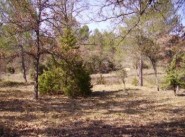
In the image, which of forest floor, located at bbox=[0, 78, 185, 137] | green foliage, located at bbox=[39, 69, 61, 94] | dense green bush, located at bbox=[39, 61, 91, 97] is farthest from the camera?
green foliage, located at bbox=[39, 69, 61, 94]

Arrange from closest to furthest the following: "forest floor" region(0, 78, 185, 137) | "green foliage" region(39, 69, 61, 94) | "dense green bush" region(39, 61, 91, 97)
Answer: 1. "forest floor" region(0, 78, 185, 137)
2. "dense green bush" region(39, 61, 91, 97)
3. "green foliage" region(39, 69, 61, 94)

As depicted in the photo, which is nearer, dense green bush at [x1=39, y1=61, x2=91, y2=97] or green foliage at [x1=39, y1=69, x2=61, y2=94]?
dense green bush at [x1=39, y1=61, x2=91, y2=97]

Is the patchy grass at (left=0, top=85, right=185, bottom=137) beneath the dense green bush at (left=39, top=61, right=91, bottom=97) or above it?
beneath

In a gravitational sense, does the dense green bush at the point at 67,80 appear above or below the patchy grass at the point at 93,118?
above

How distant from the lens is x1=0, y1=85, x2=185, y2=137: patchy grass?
1149 centimetres

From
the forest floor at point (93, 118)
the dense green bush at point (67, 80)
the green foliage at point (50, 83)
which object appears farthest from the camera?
the green foliage at point (50, 83)

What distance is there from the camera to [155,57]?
1355 inches

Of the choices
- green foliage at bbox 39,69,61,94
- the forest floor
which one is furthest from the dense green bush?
the forest floor

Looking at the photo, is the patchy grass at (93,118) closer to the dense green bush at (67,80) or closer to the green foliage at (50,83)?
the dense green bush at (67,80)

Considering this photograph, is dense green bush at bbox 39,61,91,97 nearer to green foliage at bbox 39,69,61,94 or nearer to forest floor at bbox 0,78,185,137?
green foliage at bbox 39,69,61,94

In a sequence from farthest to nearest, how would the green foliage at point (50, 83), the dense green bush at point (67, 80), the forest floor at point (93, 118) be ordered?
the green foliage at point (50, 83) < the dense green bush at point (67, 80) < the forest floor at point (93, 118)

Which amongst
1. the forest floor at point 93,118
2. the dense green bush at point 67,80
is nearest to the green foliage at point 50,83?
the dense green bush at point 67,80

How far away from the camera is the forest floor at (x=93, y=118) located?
1146 centimetres

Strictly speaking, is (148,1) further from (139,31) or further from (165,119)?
(139,31)
